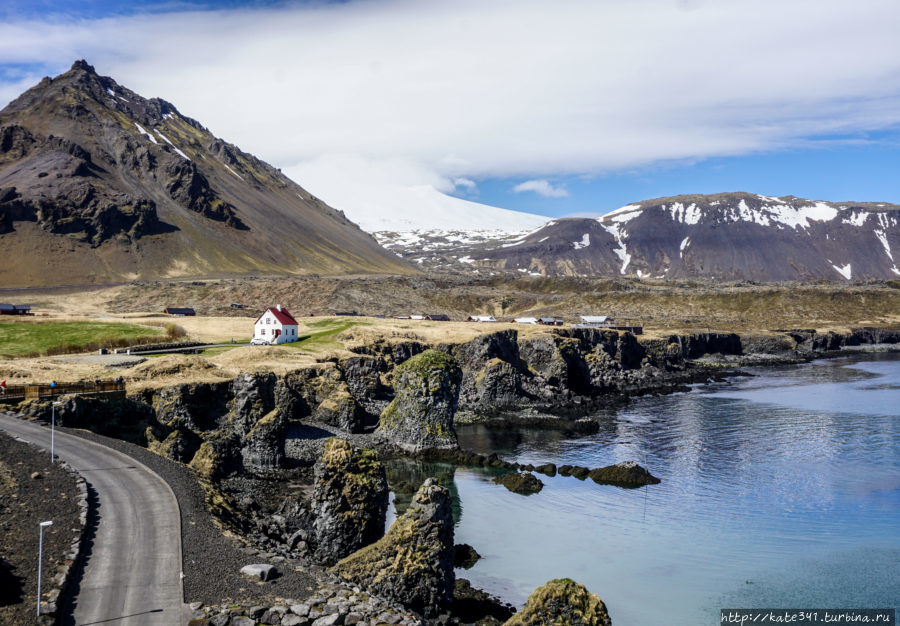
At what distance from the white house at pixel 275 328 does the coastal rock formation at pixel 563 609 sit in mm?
67994

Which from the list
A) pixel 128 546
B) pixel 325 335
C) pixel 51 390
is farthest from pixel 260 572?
pixel 325 335

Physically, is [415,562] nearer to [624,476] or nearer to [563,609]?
[563,609]

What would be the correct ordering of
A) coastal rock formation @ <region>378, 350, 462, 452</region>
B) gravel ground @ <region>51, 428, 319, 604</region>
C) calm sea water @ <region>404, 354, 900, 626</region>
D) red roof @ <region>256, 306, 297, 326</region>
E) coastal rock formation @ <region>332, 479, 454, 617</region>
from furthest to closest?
red roof @ <region>256, 306, 297, 326</region>, coastal rock formation @ <region>378, 350, 462, 452</region>, calm sea water @ <region>404, 354, 900, 626</region>, coastal rock formation @ <region>332, 479, 454, 617</region>, gravel ground @ <region>51, 428, 319, 604</region>

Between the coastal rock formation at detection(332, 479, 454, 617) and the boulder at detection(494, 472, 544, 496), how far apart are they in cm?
2102

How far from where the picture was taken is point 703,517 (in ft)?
145

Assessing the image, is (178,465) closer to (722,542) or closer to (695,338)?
(722,542)

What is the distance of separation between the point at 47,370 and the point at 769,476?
61.1 metres

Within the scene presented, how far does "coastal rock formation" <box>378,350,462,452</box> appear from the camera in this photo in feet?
190

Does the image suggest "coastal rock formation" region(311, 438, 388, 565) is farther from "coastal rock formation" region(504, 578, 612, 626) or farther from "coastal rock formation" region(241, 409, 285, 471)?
"coastal rock formation" region(241, 409, 285, 471)

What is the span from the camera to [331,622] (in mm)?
21641

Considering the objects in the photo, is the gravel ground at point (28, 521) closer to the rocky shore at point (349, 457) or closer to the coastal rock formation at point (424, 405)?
the rocky shore at point (349, 457)

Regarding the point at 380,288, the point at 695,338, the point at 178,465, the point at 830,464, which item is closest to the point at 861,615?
the point at 830,464

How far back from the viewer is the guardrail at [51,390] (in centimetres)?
4794

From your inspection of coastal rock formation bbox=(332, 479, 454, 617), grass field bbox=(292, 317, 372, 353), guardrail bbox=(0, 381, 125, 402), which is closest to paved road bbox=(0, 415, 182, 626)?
coastal rock formation bbox=(332, 479, 454, 617)
